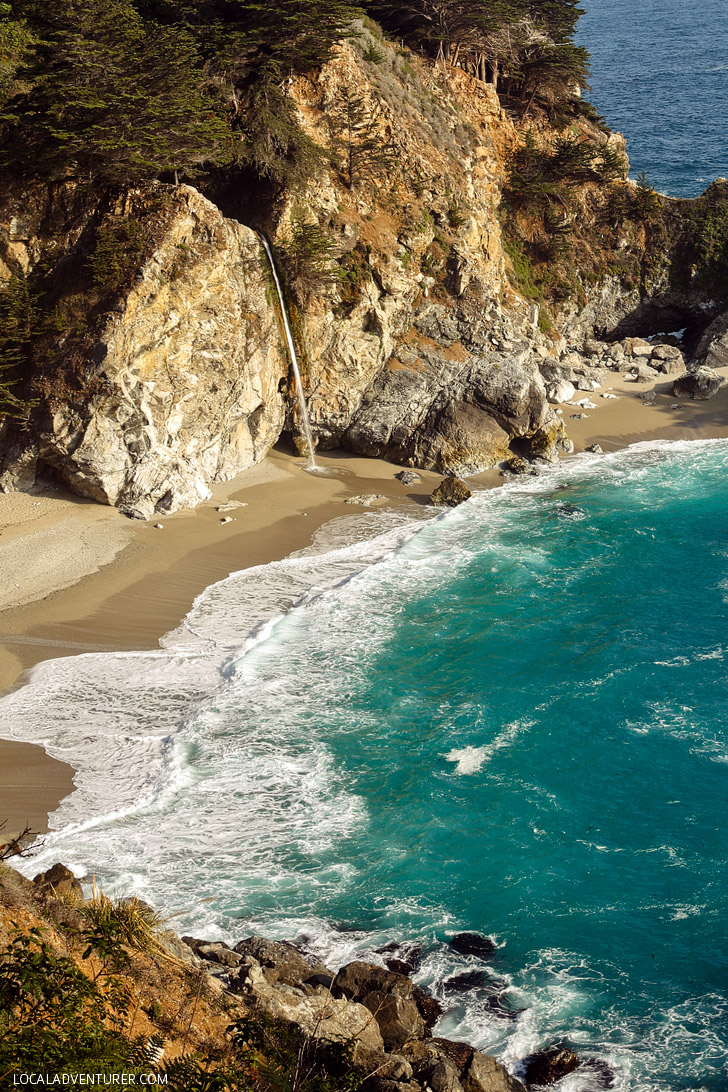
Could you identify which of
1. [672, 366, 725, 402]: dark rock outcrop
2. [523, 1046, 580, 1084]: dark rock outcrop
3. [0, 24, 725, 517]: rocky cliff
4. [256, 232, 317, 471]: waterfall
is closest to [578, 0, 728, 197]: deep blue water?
[0, 24, 725, 517]: rocky cliff

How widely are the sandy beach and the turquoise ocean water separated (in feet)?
2.45

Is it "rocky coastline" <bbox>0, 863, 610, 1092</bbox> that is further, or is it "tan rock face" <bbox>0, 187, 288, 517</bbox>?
"tan rock face" <bbox>0, 187, 288, 517</bbox>

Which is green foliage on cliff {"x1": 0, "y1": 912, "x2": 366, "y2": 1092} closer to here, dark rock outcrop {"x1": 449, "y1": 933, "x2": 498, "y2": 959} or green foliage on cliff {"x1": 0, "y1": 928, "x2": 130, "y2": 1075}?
green foliage on cliff {"x1": 0, "y1": 928, "x2": 130, "y2": 1075}

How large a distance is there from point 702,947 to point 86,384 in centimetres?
2254

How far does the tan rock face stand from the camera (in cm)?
2675

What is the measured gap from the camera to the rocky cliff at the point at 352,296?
89.6 ft

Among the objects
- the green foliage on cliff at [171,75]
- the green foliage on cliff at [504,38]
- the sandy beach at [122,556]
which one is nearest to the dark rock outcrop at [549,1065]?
the sandy beach at [122,556]

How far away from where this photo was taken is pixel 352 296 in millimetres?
32875

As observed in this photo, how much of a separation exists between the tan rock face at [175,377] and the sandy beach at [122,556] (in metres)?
1.16

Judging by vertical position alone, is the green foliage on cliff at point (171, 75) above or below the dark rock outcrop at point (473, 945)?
above

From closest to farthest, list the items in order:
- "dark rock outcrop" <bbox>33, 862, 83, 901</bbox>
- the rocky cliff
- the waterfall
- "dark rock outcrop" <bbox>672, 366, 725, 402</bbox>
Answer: "dark rock outcrop" <bbox>33, 862, 83, 901</bbox> < the rocky cliff < the waterfall < "dark rock outcrop" <bbox>672, 366, 725, 402</bbox>

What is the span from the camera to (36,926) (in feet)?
34.7

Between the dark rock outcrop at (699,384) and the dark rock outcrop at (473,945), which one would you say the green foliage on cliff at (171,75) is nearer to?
the dark rock outcrop at (699,384)

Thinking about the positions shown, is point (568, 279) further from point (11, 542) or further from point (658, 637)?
point (11, 542)
